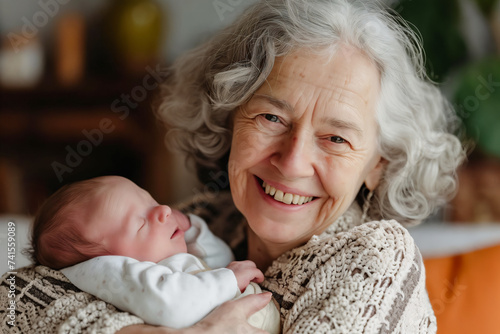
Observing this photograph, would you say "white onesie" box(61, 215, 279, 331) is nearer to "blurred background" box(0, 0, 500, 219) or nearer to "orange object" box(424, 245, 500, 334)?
"orange object" box(424, 245, 500, 334)

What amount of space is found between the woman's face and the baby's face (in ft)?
0.83

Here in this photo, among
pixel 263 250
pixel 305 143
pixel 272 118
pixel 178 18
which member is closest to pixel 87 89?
pixel 178 18

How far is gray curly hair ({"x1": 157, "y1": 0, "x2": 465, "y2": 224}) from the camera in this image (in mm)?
1386

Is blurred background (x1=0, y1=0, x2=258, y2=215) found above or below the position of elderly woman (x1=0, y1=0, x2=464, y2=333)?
below

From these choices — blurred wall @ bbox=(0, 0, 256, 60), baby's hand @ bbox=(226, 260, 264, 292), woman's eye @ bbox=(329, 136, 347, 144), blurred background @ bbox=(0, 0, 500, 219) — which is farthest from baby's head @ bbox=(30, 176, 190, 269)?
blurred wall @ bbox=(0, 0, 256, 60)

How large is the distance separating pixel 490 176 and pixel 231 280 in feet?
7.30

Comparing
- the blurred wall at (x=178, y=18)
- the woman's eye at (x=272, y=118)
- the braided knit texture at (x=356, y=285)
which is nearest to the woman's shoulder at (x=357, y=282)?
the braided knit texture at (x=356, y=285)

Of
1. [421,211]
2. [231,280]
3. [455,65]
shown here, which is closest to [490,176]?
[455,65]

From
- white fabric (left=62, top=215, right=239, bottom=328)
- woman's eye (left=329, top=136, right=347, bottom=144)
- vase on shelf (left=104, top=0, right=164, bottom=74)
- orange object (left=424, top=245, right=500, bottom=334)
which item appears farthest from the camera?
vase on shelf (left=104, top=0, right=164, bottom=74)

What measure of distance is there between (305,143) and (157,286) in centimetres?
49

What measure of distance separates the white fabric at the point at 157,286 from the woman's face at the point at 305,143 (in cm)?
28

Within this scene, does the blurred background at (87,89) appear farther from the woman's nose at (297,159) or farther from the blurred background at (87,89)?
the woman's nose at (297,159)

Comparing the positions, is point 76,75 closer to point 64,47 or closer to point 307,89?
point 64,47

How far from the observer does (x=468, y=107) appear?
2.83 m
